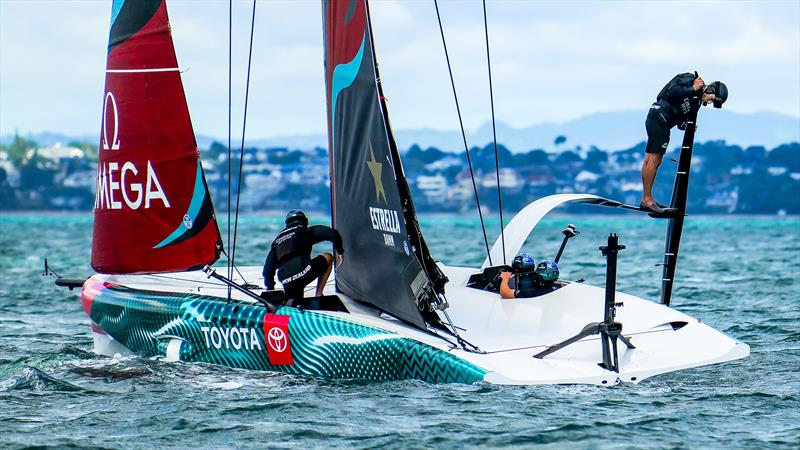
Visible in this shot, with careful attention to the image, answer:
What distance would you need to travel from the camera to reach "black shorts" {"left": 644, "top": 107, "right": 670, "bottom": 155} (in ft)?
33.8

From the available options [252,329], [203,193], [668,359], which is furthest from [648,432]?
[203,193]

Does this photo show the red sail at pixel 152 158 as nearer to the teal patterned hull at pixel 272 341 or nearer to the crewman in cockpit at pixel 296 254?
the teal patterned hull at pixel 272 341

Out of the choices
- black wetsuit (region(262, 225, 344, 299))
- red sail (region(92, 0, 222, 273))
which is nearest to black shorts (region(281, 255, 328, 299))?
black wetsuit (region(262, 225, 344, 299))

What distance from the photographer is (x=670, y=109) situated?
10359 millimetres

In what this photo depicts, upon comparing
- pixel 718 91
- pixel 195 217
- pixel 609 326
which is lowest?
pixel 609 326

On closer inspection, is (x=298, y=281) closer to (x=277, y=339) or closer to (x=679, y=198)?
(x=277, y=339)

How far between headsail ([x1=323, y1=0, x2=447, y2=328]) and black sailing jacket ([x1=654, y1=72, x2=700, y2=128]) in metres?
2.70

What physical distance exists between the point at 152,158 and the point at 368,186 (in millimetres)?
2387

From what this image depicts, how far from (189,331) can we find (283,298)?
795 millimetres

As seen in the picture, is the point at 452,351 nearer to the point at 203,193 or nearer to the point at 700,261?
the point at 203,193

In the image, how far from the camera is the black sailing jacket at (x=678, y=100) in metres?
10.3

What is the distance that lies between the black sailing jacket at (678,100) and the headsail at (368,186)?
2696mm

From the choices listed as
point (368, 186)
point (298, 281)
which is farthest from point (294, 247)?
point (368, 186)

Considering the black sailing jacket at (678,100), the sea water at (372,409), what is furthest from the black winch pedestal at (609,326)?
the black sailing jacket at (678,100)
